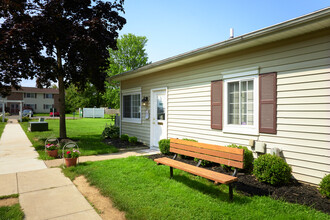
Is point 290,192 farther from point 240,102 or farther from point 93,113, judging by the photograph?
point 93,113

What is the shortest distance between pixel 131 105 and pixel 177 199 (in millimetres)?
7305

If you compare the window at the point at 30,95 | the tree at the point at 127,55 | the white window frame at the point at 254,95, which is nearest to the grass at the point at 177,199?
the white window frame at the point at 254,95

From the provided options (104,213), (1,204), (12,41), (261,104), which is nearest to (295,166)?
(261,104)

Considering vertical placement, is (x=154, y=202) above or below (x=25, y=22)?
below

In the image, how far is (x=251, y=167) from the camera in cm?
479

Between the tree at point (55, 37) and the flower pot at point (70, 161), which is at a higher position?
the tree at point (55, 37)

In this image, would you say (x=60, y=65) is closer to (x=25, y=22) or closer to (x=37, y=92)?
(x=25, y=22)

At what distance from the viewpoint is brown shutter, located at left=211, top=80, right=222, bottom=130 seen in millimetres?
5655

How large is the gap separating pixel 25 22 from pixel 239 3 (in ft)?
27.4

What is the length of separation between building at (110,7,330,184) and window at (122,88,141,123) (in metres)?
2.73

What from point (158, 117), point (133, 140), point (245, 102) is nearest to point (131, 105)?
point (133, 140)

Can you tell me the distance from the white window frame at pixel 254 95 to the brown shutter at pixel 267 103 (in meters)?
0.10

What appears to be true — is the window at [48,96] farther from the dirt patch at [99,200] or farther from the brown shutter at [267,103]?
the brown shutter at [267,103]

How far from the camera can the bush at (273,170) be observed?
3.92 meters
